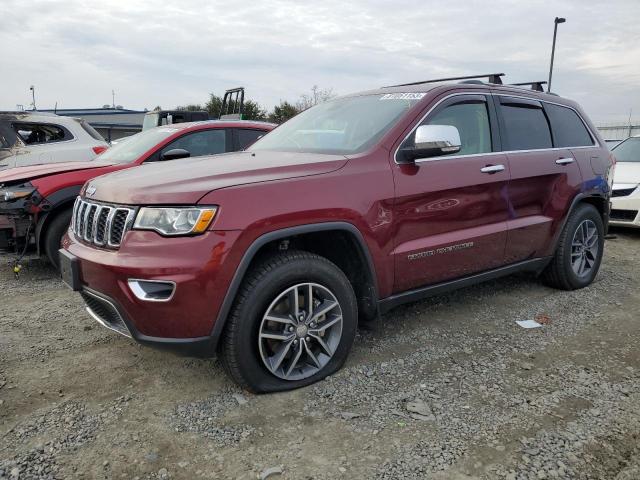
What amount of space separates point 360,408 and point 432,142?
1620 millimetres

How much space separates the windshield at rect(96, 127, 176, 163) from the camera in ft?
18.9

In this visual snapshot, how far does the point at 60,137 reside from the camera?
8.03 m

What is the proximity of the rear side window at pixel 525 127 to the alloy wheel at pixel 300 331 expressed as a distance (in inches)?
81.3

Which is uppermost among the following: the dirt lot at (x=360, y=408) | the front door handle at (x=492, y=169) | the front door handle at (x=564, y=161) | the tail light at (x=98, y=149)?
the tail light at (x=98, y=149)

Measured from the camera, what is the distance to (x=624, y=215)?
7.16 m

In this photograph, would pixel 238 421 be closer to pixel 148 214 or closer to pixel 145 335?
pixel 145 335

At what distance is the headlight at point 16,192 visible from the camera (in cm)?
485

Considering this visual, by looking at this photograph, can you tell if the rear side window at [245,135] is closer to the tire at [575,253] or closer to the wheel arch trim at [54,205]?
the wheel arch trim at [54,205]

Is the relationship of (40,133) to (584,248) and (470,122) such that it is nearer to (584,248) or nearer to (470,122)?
(470,122)

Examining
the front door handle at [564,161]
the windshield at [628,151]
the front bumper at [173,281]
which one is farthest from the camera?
the windshield at [628,151]

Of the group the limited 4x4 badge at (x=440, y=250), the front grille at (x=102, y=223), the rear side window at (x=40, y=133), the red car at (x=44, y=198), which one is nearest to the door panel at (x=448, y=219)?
the limited 4x4 badge at (x=440, y=250)

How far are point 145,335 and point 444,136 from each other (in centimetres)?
207

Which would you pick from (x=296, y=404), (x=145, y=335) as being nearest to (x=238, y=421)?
(x=296, y=404)

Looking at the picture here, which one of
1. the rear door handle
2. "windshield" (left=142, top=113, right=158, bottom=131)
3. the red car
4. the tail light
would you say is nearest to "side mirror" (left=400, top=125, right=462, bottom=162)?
the rear door handle
